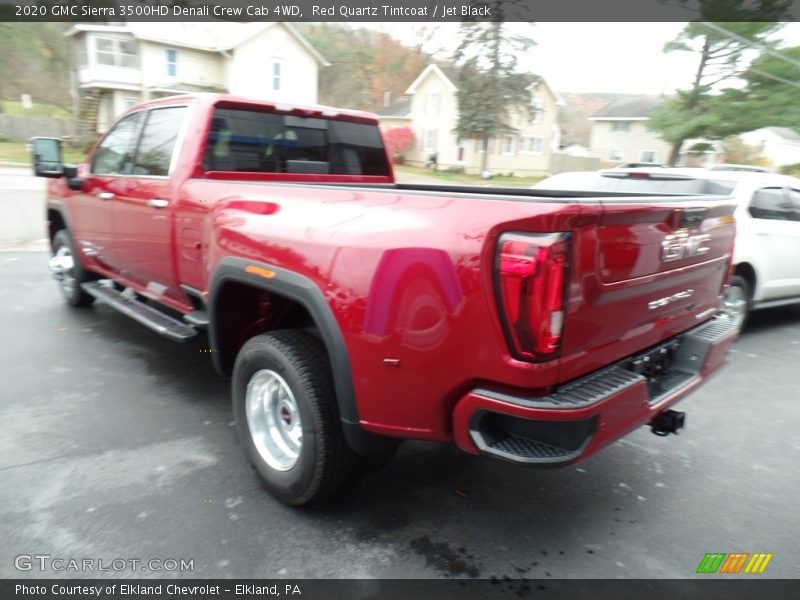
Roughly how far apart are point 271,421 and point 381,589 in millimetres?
1034

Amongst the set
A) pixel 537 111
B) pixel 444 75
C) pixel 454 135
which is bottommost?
pixel 454 135

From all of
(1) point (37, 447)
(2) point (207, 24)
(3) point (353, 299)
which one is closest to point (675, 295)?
(3) point (353, 299)

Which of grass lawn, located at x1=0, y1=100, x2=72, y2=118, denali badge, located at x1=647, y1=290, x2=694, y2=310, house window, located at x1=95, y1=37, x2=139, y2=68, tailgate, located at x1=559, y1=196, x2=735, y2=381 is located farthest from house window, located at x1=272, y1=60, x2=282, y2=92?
denali badge, located at x1=647, y1=290, x2=694, y2=310

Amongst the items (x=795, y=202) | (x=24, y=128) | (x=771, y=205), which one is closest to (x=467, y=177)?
(x=24, y=128)

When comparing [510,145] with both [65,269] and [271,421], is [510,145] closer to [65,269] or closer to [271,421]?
[65,269]

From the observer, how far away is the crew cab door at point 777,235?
5809mm

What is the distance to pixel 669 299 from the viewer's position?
2564 millimetres

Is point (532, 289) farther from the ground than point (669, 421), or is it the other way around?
point (532, 289)

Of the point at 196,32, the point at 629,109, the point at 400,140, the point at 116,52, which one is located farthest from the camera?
the point at 629,109

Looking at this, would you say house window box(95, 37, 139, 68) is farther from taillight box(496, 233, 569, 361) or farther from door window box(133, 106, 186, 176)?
taillight box(496, 233, 569, 361)

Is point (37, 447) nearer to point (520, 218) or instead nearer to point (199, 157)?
point (199, 157)

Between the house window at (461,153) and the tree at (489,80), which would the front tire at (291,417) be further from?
the house window at (461,153)

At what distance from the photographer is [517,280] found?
1.89 m

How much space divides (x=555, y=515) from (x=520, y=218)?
5.43 feet
